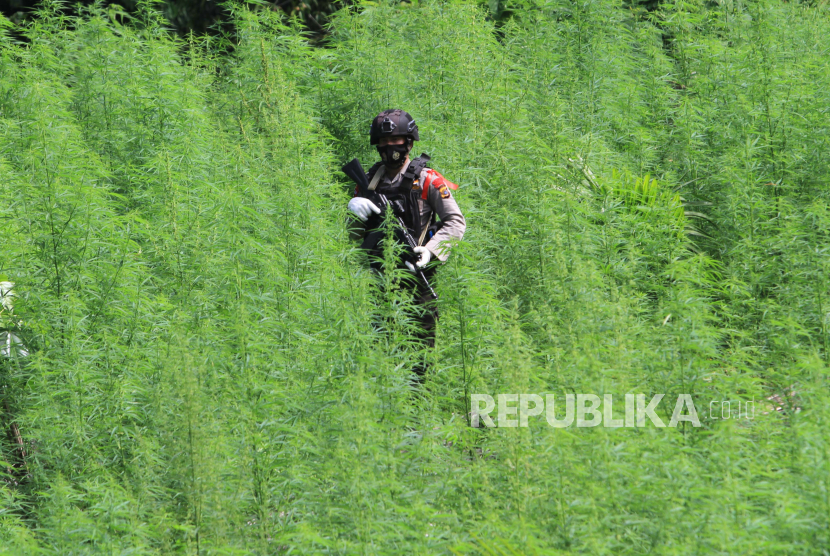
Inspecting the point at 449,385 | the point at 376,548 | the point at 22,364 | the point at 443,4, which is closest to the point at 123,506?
the point at 376,548

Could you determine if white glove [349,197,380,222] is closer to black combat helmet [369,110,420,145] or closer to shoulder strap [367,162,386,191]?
shoulder strap [367,162,386,191]

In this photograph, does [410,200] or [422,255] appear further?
[410,200]

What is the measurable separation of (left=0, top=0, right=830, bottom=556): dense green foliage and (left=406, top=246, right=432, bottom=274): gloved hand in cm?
18

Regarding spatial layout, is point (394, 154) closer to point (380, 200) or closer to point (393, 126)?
point (393, 126)

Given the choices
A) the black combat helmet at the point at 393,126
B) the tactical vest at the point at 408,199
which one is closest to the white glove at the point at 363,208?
the tactical vest at the point at 408,199

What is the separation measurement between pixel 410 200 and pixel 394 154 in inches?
12.7

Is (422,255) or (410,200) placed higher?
(410,200)

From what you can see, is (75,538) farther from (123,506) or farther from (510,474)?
Result: (510,474)

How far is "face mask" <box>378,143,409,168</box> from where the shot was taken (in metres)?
5.88

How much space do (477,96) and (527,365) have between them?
441 cm

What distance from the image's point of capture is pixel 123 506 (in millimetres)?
4172

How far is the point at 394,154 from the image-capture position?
19.3 feet

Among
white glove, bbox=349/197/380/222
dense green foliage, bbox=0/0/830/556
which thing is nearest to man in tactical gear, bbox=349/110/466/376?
white glove, bbox=349/197/380/222

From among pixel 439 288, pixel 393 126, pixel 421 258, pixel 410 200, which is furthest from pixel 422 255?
pixel 393 126
